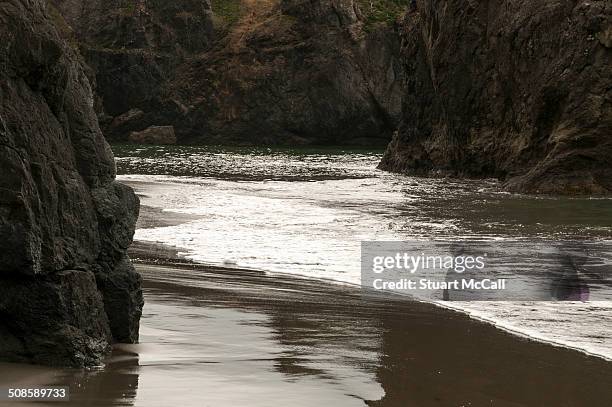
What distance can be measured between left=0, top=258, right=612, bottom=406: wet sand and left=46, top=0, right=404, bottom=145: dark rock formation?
2208 inches

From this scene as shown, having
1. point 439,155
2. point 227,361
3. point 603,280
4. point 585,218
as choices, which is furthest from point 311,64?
point 227,361

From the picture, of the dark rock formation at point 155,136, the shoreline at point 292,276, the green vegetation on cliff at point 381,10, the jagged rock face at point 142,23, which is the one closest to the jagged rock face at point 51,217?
the shoreline at point 292,276

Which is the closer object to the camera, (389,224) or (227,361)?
(227,361)

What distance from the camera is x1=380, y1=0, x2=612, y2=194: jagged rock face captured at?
75.0 feet

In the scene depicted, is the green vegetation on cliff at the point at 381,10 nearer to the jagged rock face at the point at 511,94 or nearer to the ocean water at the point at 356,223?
the jagged rock face at the point at 511,94

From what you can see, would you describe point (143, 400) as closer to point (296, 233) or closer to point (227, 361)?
point (227, 361)

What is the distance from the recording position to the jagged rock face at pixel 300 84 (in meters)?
63.8

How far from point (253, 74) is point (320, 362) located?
62.0m

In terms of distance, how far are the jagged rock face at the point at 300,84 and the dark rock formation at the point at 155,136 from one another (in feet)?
6.06

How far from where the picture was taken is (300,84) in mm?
66125

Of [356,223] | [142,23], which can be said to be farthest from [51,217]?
[142,23]

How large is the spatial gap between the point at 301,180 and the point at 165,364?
893 inches

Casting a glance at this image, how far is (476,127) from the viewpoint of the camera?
28219 mm

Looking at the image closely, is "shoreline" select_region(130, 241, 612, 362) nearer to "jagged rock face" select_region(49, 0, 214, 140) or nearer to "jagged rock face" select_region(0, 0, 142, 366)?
"jagged rock face" select_region(0, 0, 142, 366)
